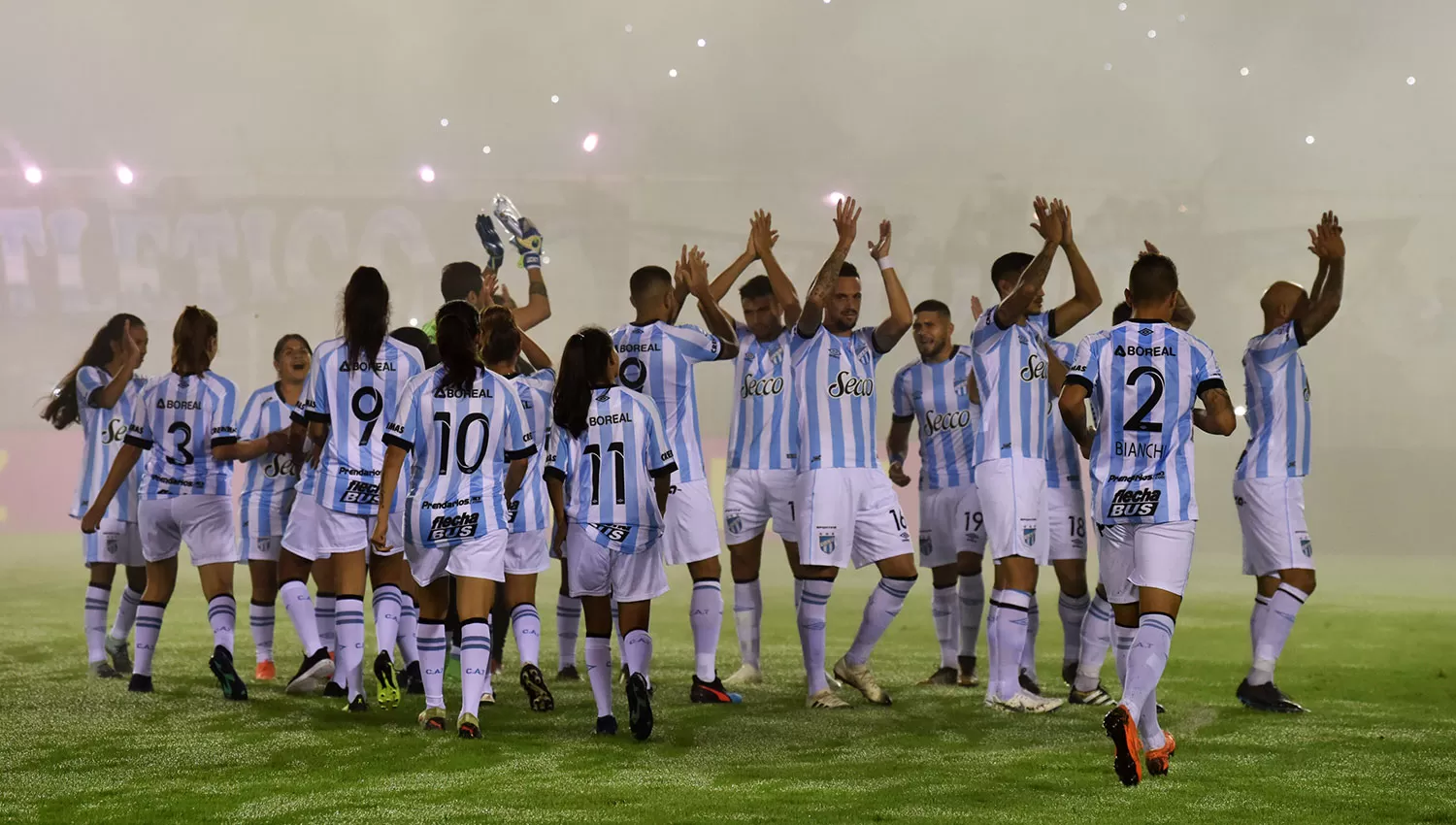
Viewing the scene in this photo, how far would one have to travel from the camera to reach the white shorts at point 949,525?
781cm

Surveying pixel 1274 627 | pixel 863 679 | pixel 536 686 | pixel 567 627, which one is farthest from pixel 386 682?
pixel 1274 627

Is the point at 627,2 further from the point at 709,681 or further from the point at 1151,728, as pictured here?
the point at 1151,728

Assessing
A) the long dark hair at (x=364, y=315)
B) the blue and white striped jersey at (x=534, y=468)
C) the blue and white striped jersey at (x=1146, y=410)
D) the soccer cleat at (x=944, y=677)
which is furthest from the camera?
the soccer cleat at (x=944, y=677)

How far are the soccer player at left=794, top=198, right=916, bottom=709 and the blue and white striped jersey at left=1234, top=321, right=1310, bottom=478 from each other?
Result: 1.86 meters

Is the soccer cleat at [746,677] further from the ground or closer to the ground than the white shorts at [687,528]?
closer to the ground

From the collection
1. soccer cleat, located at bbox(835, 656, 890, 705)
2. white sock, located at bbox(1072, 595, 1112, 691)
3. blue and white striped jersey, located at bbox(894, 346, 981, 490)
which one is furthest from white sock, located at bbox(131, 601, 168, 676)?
white sock, located at bbox(1072, 595, 1112, 691)

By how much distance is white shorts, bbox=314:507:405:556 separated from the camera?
6.58 metres

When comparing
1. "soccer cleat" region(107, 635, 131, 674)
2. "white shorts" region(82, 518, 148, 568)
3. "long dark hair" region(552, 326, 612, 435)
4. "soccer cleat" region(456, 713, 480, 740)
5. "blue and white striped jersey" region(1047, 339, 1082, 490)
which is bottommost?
"soccer cleat" region(456, 713, 480, 740)

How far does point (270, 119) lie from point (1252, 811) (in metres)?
14.2

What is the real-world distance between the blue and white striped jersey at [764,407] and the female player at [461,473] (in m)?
1.96

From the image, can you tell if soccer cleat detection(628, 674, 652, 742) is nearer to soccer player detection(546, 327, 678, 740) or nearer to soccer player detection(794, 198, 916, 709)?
soccer player detection(546, 327, 678, 740)

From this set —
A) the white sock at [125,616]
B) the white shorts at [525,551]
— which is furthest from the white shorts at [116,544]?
the white shorts at [525,551]

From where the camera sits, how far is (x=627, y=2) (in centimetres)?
1595

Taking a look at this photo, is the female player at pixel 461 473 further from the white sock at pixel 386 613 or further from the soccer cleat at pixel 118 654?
the soccer cleat at pixel 118 654
